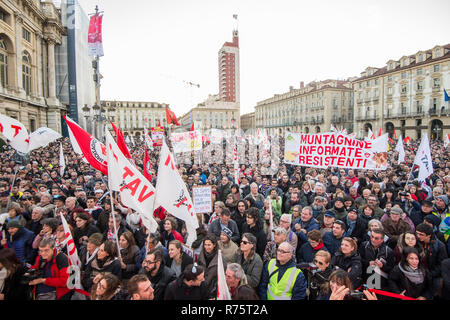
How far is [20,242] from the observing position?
3871 mm

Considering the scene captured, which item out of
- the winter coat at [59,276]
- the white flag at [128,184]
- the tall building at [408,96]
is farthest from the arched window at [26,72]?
the tall building at [408,96]

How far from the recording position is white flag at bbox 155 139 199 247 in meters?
3.77

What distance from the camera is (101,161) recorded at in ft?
17.9

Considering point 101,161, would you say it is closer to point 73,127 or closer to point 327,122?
point 73,127

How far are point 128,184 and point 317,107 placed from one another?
6155 centimetres

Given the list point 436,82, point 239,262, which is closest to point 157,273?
point 239,262

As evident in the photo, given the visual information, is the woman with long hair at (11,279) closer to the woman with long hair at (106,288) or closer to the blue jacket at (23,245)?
the woman with long hair at (106,288)

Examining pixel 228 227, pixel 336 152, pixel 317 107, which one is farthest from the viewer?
pixel 317 107

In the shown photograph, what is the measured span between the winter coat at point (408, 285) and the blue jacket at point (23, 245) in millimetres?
4961

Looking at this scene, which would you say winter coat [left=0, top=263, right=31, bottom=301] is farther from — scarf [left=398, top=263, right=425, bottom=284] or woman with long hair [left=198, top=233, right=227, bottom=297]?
scarf [left=398, top=263, right=425, bottom=284]

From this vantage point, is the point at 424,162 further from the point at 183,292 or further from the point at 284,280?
the point at 183,292

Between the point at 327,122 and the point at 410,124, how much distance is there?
55.3ft

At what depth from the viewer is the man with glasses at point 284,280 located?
9.09 feet

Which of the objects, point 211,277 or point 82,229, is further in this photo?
point 82,229
